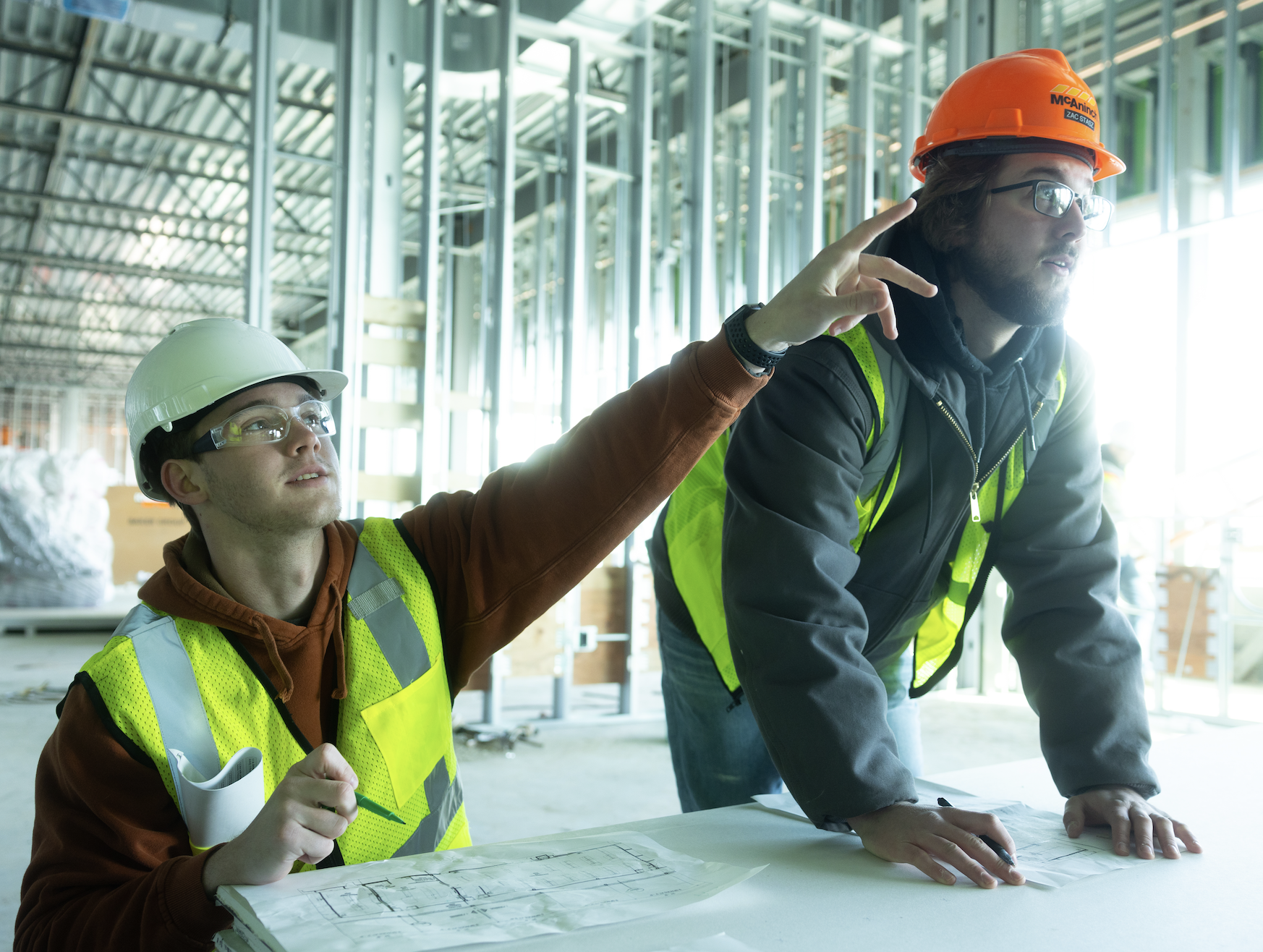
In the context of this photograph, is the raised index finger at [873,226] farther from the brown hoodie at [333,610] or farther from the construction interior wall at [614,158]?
the construction interior wall at [614,158]

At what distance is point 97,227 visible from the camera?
16.0 metres

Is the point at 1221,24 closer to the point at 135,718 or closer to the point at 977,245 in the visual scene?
the point at 977,245

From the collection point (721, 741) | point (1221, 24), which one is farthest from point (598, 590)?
point (1221, 24)

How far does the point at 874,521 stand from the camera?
178cm

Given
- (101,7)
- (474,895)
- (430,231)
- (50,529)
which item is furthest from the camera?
(50,529)

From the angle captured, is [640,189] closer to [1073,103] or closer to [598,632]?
[598,632]

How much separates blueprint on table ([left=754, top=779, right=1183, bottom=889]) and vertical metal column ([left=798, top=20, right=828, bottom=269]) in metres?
5.85

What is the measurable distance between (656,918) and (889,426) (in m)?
0.91

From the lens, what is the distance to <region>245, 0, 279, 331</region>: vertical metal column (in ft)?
17.7

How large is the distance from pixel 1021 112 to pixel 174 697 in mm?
1746

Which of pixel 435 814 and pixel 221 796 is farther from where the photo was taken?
pixel 435 814

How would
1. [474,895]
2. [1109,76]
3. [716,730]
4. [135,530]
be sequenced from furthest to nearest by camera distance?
[135,530] → [1109,76] → [716,730] → [474,895]

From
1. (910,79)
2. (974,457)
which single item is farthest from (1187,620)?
(974,457)

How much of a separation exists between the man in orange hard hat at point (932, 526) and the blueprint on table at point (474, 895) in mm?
300
